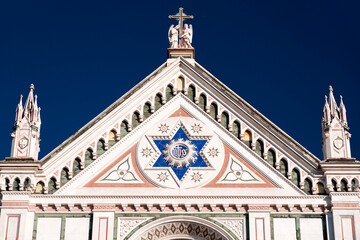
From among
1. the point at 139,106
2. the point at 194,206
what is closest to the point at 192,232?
the point at 194,206

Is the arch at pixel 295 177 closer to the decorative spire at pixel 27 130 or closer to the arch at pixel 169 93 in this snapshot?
the arch at pixel 169 93

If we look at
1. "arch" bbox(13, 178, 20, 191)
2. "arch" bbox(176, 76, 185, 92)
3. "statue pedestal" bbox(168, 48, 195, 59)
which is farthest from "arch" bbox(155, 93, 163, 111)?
"arch" bbox(13, 178, 20, 191)

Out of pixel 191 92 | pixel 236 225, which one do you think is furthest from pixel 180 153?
pixel 236 225

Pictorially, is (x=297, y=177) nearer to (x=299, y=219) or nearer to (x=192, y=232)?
(x=299, y=219)

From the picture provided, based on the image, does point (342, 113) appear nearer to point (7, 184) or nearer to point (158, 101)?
point (158, 101)

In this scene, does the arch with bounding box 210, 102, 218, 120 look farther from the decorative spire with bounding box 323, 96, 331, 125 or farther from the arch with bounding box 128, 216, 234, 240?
the arch with bounding box 128, 216, 234, 240

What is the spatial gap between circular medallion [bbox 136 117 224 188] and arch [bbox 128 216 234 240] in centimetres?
109

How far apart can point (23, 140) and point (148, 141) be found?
3.84 m

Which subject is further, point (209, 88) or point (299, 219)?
point (209, 88)

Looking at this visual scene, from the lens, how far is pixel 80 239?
23.2 metres

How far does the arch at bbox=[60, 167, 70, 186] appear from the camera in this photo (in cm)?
2412

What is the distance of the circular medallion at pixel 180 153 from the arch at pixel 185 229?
42.8 inches

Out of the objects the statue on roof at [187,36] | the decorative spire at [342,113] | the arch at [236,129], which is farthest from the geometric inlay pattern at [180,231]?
the statue on roof at [187,36]

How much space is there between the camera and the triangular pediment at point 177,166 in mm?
23922
